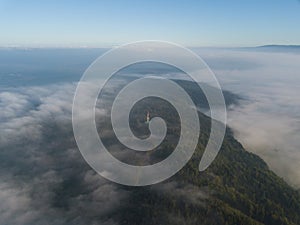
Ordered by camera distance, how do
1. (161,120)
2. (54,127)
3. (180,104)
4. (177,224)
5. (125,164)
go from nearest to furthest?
1. (177,224)
2. (125,164)
3. (161,120)
4. (54,127)
5. (180,104)

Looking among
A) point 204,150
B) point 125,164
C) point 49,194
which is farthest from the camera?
point 204,150

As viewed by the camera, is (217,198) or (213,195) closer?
(217,198)

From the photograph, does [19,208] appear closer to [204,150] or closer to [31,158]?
[31,158]

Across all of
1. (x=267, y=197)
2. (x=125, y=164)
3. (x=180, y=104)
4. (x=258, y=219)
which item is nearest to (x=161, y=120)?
(x=180, y=104)

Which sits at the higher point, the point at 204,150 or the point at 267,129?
the point at 204,150

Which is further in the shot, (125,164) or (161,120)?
(161,120)

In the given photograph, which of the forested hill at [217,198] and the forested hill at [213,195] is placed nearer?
the forested hill at [217,198]

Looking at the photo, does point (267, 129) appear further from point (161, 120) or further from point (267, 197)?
point (267, 197)

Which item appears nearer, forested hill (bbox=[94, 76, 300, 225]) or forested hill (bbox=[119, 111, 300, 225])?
forested hill (bbox=[119, 111, 300, 225])

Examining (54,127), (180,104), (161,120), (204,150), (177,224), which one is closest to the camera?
(177,224)

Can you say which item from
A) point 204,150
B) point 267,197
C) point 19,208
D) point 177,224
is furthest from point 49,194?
point 267,197
